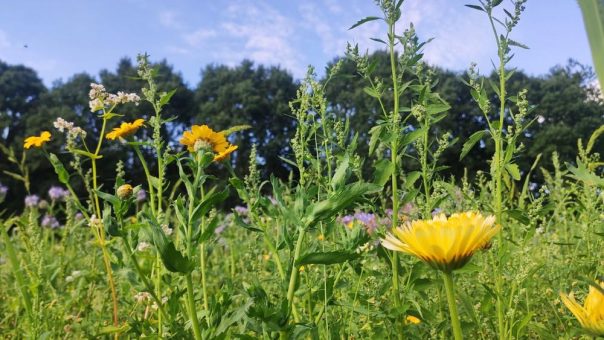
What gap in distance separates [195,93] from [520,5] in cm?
2567

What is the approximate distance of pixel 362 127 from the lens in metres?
20.5

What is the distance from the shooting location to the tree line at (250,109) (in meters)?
20.9

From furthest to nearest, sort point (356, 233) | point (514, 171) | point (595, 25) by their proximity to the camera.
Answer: point (514, 171) < point (356, 233) < point (595, 25)

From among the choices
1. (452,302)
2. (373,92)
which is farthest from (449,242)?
(373,92)

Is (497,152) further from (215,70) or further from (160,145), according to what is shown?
(215,70)

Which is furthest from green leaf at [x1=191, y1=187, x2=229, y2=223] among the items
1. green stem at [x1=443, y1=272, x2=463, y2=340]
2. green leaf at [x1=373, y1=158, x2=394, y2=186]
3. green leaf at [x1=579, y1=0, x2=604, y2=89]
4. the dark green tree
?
the dark green tree

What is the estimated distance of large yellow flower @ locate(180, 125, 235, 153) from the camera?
1.21 meters

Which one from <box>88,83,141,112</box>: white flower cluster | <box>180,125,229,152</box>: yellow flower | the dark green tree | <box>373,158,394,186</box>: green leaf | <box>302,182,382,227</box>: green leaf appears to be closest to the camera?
<box>302,182,382,227</box>: green leaf

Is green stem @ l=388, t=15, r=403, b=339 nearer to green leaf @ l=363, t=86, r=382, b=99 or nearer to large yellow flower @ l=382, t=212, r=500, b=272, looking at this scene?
green leaf @ l=363, t=86, r=382, b=99

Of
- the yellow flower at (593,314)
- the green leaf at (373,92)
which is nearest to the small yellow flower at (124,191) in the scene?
the green leaf at (373,92)

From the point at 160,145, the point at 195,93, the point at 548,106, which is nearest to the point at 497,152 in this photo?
the point at 160,145

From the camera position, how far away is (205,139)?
122 centimetres

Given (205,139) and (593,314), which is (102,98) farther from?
(593,314)

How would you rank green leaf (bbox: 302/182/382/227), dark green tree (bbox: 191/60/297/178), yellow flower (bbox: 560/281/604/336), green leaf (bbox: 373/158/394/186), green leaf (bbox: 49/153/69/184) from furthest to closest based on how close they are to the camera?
dark green tree (bbox: 191/60/297/178), green leaf (bbox: 49/153/69/184), green leaf (bbox: 373/158/394/186), green leaf (bbox: 302/182/382/227), yellow flower (bbox: 560/281/604/336)
